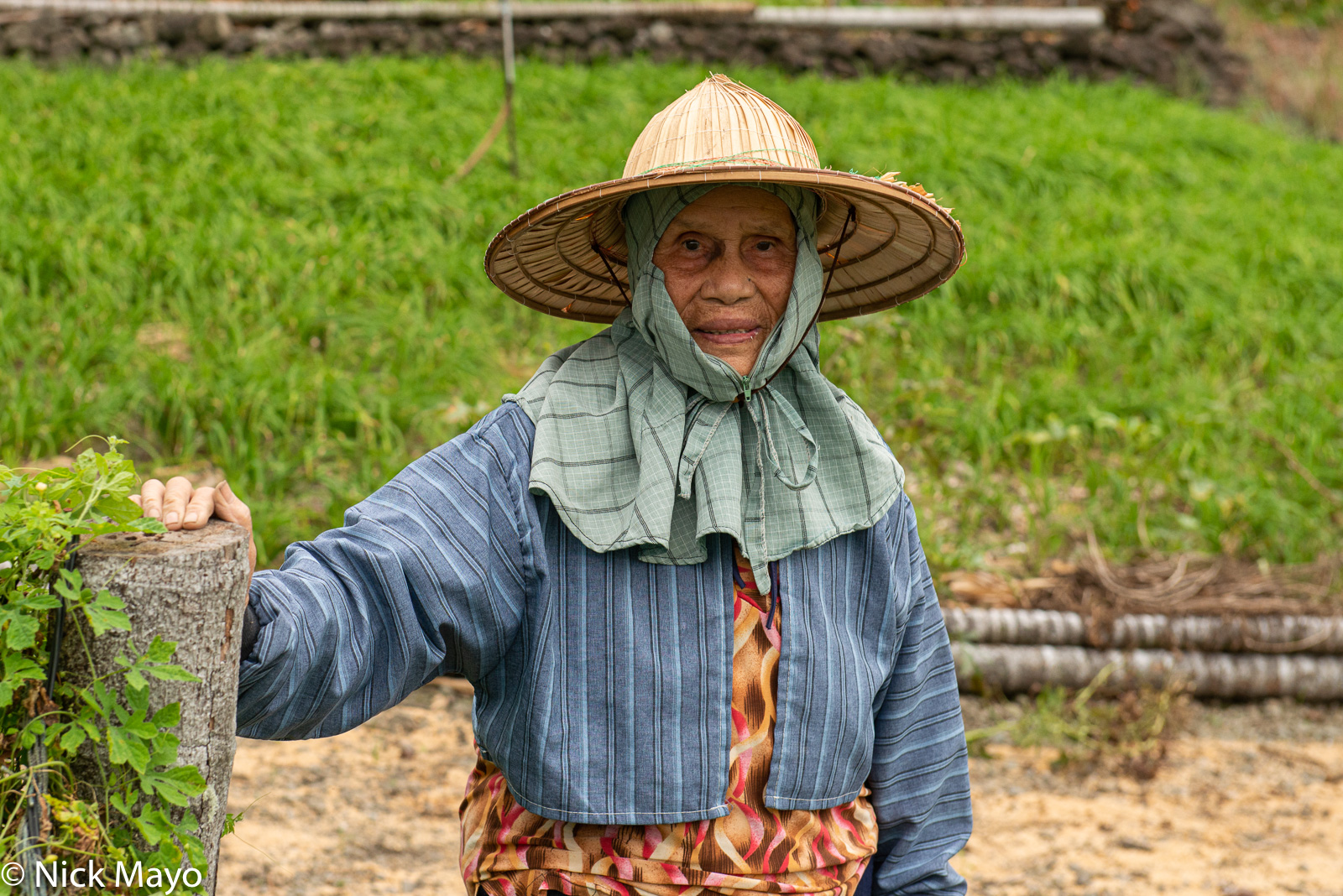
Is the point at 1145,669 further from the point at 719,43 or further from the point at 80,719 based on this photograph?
the point at 719,43

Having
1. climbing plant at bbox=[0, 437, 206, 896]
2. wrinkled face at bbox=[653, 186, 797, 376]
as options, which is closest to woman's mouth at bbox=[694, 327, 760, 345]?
wrinkled face at bbox=[653, 186, 797, 376]

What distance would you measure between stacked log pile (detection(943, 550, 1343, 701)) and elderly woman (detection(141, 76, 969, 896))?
7.32 feet

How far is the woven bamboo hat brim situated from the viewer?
61.8 inches

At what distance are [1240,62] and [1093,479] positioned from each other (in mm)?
7036

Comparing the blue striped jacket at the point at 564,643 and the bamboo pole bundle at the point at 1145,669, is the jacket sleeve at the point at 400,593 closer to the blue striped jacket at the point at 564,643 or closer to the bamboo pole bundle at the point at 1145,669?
the blue striped jacket at the point at 564,643

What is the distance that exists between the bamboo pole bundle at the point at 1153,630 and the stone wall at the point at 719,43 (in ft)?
19.1

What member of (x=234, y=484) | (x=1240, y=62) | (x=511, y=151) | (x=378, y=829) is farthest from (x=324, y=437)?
(x=1240, y=62)

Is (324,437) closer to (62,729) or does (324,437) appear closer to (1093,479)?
(1093,479)

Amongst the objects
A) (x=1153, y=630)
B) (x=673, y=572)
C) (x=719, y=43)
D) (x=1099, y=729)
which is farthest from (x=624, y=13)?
(x=673, y=572)

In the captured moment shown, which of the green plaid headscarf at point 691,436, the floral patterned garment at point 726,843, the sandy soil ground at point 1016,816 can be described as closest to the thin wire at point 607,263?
the green plaid headscarf at point 691,436

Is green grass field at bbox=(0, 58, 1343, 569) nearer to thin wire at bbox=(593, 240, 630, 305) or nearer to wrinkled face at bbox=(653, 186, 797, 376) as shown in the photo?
thin wire at bbox=(593, 240, 630, 305)

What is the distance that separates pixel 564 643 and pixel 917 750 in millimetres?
592

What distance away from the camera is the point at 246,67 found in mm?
7605

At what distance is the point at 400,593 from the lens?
142 cm
